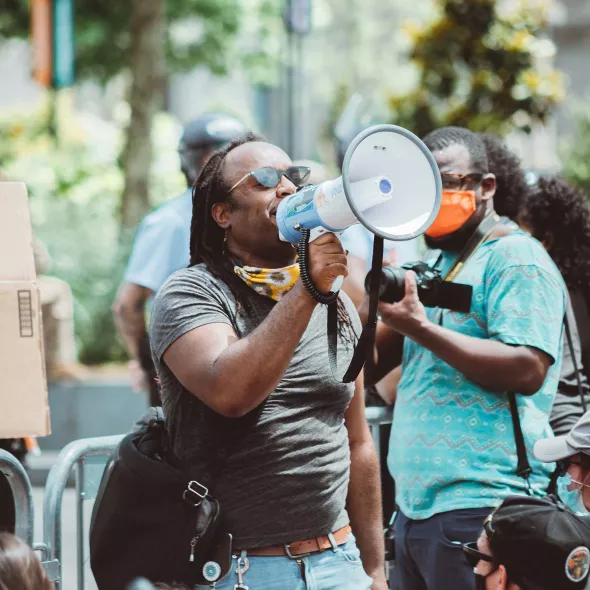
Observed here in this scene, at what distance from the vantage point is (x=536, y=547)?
91.8 inches

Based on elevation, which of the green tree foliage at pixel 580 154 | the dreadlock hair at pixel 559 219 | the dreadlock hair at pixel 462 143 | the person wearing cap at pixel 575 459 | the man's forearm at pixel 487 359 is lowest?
the green tree foliage at pixel 580 154

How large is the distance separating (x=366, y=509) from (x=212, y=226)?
86 centimetres

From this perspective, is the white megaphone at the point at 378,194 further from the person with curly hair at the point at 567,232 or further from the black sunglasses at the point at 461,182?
the person with curly hair at the point at 567,232

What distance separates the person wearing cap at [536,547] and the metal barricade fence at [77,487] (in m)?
1.28

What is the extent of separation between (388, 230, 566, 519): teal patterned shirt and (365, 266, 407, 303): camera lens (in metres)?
0.21

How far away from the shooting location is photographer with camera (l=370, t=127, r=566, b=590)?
3.07 m

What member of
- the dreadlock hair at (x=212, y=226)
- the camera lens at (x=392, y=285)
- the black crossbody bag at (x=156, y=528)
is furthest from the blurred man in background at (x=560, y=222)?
the black crossbody bag at (x=156, y=528)

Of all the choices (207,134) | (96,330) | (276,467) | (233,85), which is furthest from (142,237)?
(233,85)

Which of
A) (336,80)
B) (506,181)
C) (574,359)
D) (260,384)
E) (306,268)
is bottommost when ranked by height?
(336,80)

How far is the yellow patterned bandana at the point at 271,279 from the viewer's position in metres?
2.58

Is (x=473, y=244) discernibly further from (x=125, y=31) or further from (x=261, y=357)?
(x=125, y=31)

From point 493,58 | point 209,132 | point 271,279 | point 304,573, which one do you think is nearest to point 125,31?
point 493,58

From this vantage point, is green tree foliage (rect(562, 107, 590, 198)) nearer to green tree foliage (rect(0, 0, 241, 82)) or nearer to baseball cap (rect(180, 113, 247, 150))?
green tree foliage (rect(0, 0, 241, 82))

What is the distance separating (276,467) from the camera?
2512 millimetres
